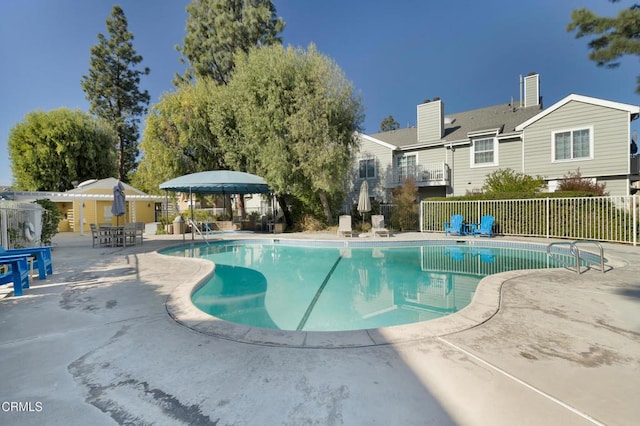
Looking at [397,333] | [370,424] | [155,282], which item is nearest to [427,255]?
[397,333]

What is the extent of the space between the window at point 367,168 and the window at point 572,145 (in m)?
9.97

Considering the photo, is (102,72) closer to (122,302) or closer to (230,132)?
(230,132)

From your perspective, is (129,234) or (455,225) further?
(455,225)

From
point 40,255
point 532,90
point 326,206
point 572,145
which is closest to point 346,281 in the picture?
point 40,255

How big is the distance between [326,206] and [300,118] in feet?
16.1

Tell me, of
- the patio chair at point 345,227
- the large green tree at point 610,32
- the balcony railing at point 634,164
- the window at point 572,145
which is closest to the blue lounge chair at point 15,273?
the large green tree at point 610,32

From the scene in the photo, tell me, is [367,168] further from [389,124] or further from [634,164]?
[389,124]

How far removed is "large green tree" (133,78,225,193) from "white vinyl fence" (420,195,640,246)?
13.9 meters

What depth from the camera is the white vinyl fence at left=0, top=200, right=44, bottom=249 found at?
681 centimetres

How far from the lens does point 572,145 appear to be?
14328 millimetres

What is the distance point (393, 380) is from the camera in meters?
2.29

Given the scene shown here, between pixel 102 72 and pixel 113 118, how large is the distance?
401 cm

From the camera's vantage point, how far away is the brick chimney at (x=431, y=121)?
18.5 meters

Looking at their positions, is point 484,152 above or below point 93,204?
above
